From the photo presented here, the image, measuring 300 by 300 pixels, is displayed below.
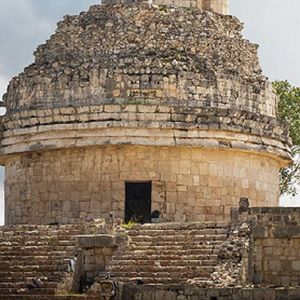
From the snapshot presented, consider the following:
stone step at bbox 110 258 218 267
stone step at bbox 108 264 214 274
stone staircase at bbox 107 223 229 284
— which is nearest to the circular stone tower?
stone staircase at bbox 107 223 229 284

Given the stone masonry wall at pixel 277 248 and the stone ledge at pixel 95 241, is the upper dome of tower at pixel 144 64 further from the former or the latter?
the stone masonry wall at pixel 277 248

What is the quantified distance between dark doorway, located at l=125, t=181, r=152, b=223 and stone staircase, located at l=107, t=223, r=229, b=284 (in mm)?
3209

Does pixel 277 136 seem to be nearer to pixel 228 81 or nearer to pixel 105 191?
pixel 228 81

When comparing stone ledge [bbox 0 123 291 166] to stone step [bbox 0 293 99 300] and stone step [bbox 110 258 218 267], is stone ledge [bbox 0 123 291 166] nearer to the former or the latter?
stone step [bbox 110 258 218 267]

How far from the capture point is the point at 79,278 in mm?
25359

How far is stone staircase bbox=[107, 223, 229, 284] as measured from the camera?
2373 centimetres

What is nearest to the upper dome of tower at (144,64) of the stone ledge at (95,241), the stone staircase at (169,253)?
the stone staircase at (169,253)

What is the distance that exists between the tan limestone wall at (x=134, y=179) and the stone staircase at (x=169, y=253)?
3252 millimetres

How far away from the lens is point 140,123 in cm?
2941

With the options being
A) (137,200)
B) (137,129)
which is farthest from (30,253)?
(137,129)

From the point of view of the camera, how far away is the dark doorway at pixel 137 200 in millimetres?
29672

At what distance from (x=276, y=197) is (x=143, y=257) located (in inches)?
335

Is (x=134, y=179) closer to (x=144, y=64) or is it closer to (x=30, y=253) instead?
(x=144, y=64)

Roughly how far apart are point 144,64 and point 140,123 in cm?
164
